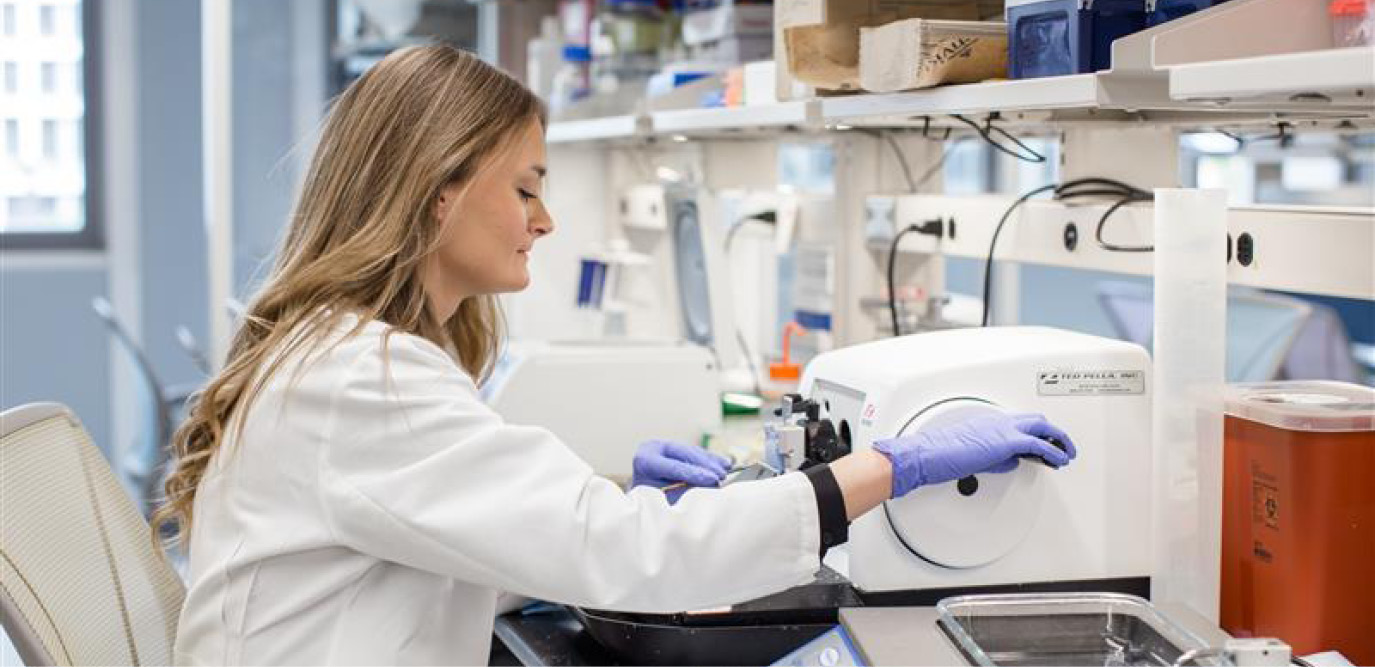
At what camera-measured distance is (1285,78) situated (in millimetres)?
1064

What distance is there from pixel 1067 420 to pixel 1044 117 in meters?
0.47

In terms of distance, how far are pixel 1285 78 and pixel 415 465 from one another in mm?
774

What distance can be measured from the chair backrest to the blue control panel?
70 cm

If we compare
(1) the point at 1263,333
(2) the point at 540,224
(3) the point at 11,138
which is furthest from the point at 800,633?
(3) the point at 11,138

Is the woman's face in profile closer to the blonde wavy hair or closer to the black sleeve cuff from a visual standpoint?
the blonde wavy hair

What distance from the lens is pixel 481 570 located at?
1336mm

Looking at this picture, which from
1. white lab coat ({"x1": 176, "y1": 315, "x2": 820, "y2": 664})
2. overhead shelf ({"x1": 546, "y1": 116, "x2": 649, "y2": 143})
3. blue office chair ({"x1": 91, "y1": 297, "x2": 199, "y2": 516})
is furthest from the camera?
blue office chair ({"x1": 91, "y1": 297, "x2": 199, "y2": 516})

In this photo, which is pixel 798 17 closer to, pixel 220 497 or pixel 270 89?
pixel 220 497

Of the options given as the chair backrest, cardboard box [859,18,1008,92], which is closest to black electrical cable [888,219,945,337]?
cardboard box [859,18,1008,92]

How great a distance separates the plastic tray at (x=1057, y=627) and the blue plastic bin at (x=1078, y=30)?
20.4 inches

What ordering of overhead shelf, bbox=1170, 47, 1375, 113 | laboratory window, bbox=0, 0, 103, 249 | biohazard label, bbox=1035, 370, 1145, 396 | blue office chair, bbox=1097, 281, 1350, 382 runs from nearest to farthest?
overhead shelf, bbox=1170, 47, 1375, 113, biohazard label, bbox=1035, 370, 1145, 396, blue office chair, bbox=1097, 281, 1350, 382, laboratory window, bbox=0, 0, 103, 249

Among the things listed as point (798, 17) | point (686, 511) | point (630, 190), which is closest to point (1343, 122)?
point (798, 17)

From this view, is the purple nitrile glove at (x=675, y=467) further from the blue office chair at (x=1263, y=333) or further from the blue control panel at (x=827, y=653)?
the blue office chair at (x=1263, y=333)

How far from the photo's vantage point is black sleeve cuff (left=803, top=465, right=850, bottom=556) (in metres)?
1.40
